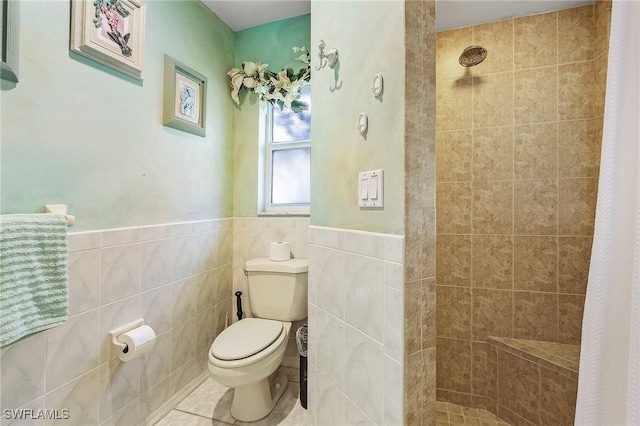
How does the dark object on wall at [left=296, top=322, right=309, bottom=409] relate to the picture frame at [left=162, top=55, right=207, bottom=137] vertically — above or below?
below

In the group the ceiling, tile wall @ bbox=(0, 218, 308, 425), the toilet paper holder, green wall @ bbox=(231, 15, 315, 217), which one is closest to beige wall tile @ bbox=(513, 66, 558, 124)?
the ceiling

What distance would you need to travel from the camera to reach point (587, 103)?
1.59 metres

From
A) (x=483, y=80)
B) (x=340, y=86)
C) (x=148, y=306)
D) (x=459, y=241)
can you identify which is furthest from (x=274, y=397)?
(x=483, y=80)

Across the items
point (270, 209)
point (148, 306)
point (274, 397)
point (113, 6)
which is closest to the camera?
point (113, 6)

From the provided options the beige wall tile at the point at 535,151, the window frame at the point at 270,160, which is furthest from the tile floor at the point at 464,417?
the window frame at the point at 270,160

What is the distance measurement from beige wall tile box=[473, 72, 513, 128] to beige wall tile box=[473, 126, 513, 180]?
0.05 m

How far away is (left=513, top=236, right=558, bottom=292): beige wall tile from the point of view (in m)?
1.64

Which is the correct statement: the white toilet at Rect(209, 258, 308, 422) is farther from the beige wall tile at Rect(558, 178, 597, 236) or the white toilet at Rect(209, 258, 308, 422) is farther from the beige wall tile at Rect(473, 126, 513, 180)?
the beige wall tile at Rect(558, 178, 597, 236)

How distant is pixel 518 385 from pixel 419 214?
1489 mm

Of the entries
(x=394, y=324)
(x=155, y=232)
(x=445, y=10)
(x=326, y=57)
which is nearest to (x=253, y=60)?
(x=326, y=57)

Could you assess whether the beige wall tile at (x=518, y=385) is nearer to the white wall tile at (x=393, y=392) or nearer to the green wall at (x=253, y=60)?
the white wall tile at (x=393, y=392)

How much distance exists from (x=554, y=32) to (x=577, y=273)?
1.43 meters

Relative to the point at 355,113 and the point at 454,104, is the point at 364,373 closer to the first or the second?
the point at 355,113

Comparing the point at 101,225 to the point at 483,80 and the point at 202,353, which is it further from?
the point at 483,80
